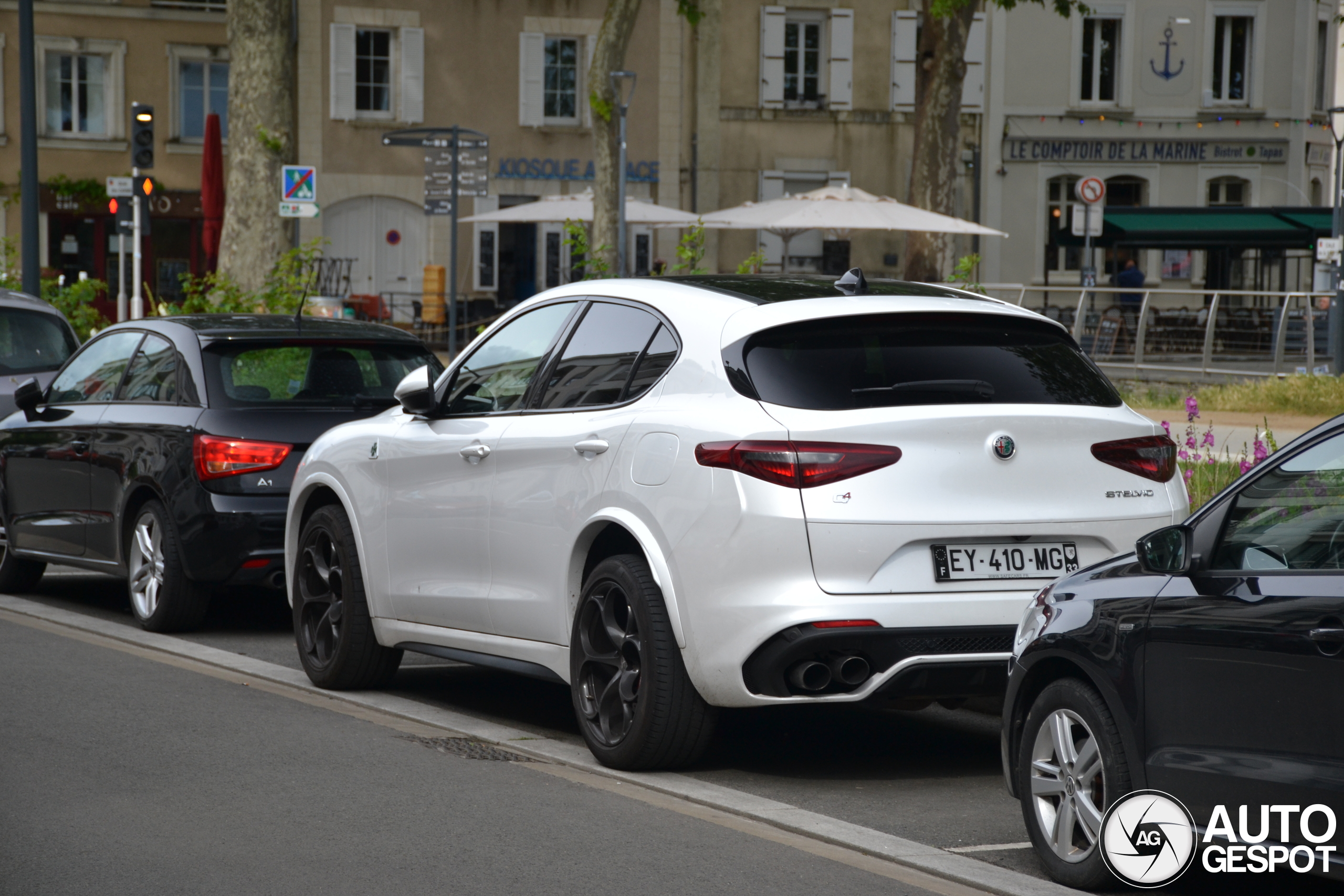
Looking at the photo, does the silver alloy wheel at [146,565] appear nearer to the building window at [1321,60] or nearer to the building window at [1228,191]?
the building window at [1228,191]

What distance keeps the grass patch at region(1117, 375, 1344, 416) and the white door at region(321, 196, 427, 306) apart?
69.1ft

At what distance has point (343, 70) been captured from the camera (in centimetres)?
4103

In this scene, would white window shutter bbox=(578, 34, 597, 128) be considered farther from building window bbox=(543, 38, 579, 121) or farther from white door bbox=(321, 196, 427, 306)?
white door bbox=(321, 196, 427, 306)

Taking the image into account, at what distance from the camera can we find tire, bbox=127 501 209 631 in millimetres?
9516

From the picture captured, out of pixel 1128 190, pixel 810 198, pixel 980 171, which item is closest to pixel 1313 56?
pixel 1128 190

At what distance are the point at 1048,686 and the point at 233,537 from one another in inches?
209

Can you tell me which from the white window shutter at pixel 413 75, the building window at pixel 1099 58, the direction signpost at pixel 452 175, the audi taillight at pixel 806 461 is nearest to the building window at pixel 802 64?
the building window at pixel 1099 58

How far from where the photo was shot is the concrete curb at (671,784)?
515 cm

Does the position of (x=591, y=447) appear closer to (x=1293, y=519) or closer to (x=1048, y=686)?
(x=1048, y=686)

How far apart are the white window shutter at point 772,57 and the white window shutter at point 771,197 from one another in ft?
5.07

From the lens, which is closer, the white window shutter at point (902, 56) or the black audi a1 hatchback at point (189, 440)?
the black audi a1 hatchback at point (189, 440)

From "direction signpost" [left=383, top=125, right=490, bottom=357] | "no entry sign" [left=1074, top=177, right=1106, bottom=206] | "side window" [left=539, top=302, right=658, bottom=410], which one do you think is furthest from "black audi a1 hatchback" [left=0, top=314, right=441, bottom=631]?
"no entry sign" [left=1074, top=177, right=1106, bottom=206]

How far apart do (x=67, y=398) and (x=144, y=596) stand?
1.72 metres

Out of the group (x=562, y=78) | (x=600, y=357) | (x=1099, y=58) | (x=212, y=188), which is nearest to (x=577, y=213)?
(x=212, y=188)
